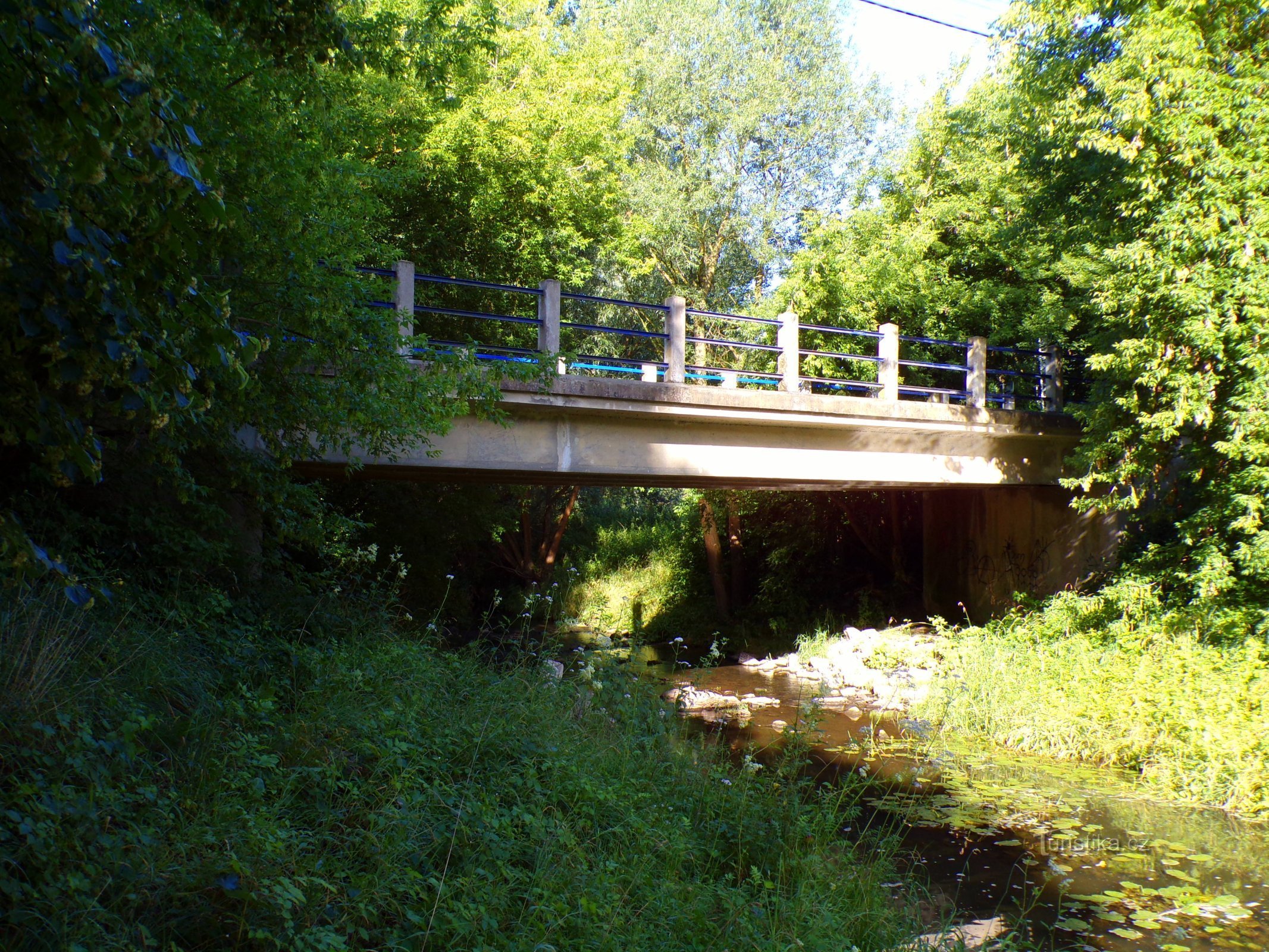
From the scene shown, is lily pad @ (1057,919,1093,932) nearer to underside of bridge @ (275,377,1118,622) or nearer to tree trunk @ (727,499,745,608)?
underside of bridge @ (275,377,1118,622)

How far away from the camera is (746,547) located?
24.5 m

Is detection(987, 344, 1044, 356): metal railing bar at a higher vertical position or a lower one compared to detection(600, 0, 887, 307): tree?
lower

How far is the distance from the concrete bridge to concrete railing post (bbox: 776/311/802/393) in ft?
0.09

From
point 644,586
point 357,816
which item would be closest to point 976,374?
point 357,816

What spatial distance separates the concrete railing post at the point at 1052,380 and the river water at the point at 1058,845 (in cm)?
729

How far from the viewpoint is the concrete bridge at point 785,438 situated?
11.3 m

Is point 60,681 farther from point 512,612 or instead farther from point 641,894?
point 512,612

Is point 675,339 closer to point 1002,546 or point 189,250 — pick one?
point 1002,546

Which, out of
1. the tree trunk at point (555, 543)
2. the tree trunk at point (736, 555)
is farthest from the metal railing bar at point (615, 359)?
the tree trunk at point (555, 543)

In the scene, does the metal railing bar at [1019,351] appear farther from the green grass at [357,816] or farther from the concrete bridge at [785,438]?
the green grass at [357,816]

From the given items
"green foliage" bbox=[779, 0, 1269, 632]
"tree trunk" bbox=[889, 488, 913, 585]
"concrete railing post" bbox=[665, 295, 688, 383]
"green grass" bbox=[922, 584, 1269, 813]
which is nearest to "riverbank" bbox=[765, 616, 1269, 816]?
Result: "green grass" bbox=[922, 584, 1269, 813]

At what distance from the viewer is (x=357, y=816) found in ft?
15.1

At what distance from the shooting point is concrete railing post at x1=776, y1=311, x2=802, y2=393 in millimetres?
13039

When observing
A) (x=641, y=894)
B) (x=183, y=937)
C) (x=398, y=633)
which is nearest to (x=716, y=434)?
(x=398, y=633)
